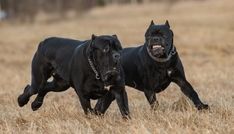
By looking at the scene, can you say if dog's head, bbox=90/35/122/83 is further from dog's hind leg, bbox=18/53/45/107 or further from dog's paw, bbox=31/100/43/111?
dog's paw, bbox=31/100/43/111

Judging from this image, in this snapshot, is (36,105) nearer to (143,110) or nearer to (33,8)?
(143,110)

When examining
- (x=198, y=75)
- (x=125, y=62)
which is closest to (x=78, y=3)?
(x=198, y=75)

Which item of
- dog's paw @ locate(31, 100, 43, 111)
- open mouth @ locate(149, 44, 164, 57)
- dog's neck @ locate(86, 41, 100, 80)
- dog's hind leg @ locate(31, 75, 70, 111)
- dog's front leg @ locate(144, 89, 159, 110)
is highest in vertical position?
dog's neck @ locate(86, 41, 100, 80)

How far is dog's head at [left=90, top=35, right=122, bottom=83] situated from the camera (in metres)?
7.32

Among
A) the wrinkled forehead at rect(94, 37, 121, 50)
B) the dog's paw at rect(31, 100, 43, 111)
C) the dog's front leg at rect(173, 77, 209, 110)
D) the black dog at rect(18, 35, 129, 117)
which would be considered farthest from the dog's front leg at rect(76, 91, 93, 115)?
the dog's paw at rect(31, 100, 43, 111)

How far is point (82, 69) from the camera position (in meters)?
7.81

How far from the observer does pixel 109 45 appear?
7.34 meters

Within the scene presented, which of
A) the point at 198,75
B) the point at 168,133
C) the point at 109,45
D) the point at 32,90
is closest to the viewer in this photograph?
the point at 168,133

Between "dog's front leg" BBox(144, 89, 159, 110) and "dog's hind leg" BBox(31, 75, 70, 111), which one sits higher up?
"dog's front leg" BBox(144, 89, 159, 110)

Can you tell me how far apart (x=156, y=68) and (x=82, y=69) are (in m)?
1.29

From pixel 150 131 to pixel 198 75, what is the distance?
874 cm

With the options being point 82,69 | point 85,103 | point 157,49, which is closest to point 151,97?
point 157,49

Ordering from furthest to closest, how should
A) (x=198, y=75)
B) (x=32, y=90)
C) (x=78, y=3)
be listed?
(x=78, y=3) < (x=198, y=75) < (x=32, y=90)

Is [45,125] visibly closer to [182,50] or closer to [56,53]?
[56,53]
